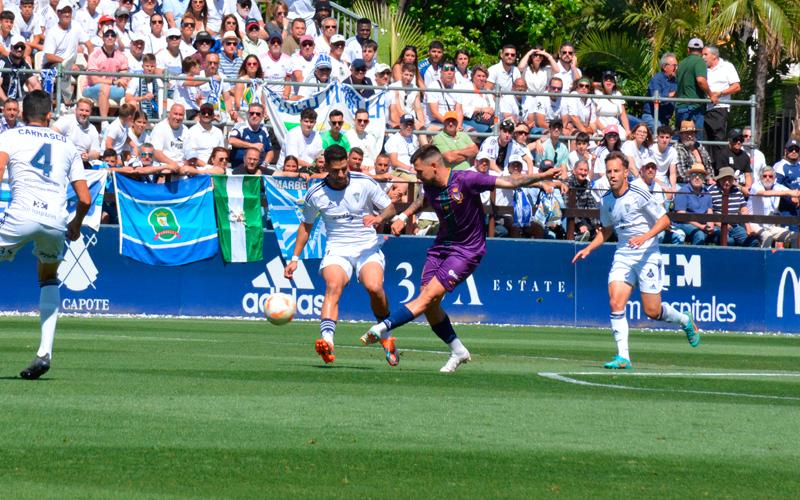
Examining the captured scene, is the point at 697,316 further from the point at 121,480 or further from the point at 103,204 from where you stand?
the point at 121,480

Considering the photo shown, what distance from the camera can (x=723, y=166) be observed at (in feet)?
84.1

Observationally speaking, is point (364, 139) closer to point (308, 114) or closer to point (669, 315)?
point (308, 114)

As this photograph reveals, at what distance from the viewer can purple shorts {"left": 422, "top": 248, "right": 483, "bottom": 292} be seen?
13.1 meters

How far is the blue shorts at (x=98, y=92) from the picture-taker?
77.9 ft

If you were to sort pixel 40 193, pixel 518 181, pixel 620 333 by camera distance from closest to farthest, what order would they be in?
1. pixel 40 193
2. pixel 518 181
3. pixel 620 333

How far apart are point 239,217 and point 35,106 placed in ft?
41.0

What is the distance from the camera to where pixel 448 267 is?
13.2m

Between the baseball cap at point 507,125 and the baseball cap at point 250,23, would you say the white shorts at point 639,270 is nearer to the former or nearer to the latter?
the baseball cap at point 507,125

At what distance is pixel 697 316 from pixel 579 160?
3.45 m

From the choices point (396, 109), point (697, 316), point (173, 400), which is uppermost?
point (396, 109)

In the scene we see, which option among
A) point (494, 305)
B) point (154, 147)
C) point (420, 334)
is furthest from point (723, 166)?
point (154, 147)

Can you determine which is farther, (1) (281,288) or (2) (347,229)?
(1) (281,288)

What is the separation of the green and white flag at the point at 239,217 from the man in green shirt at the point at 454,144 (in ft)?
9.95

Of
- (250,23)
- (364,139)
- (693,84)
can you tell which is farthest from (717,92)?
(250,23)
